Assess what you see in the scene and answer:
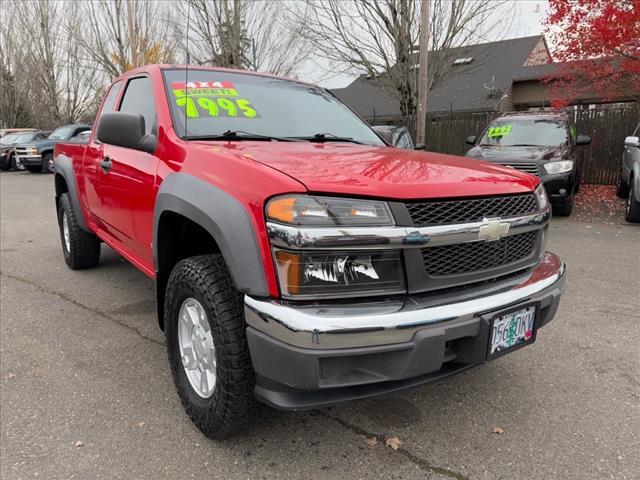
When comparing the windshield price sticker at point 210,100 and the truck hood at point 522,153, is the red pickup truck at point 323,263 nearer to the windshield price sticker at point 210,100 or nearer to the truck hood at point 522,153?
the windshield price sticker at point 210,100

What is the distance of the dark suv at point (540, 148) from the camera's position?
754cm

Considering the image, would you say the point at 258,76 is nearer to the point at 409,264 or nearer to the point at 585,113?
the point at 409,264

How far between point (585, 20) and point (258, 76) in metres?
8.53

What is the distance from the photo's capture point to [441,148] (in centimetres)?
1408

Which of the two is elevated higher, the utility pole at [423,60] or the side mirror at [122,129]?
the utility pole at [423,60]

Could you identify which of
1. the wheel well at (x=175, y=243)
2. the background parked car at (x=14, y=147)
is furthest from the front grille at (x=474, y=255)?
the background parked car at (x=14, y=147)

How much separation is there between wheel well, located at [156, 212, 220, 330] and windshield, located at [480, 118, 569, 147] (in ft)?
23.2

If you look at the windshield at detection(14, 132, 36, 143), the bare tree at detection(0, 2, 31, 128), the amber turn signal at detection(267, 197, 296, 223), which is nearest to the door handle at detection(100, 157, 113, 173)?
the amber turn signal at detection(267, 197, 296, 223)

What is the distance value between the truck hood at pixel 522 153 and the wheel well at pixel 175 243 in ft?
19.6

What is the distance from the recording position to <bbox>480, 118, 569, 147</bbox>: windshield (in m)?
8.26

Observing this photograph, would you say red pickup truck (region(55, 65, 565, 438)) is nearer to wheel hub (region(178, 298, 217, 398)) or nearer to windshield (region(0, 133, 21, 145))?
wheel hub (region(178, 298, 217, 398))

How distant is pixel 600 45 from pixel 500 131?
2.72m

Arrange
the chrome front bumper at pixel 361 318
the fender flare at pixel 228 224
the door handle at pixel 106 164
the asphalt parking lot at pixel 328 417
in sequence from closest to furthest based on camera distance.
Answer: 1. the chrome front bumper at pixel 361 318
2. the fender flare at pixel 228 224
3. the asphalt parking lot at pixel 328 417
4. the door handle at pixel 106 164

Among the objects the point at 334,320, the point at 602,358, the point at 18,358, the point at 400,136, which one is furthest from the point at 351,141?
the point at 400,136
